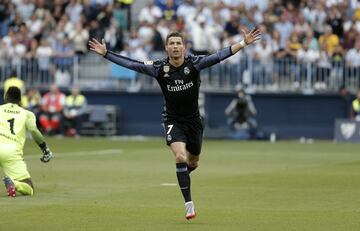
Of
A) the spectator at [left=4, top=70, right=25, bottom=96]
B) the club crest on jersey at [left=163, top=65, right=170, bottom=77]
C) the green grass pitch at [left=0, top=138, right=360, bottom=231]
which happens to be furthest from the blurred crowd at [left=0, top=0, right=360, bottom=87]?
the club crest on jersey at [left=163, top=65, right=170, bottom=77]

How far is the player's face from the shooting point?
13.7 metres

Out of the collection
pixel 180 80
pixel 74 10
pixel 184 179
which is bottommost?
pixel 184 179

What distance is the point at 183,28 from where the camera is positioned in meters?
36.0

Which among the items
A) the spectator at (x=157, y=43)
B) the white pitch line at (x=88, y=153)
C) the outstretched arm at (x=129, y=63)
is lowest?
the white pitch line at (x=88, y=153)

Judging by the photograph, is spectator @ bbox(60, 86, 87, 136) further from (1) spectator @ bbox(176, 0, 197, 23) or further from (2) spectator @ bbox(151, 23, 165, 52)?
(1) spectator @ bbox(176, 0, 197, 23)

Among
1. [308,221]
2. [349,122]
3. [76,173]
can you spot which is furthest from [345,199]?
[349,122]

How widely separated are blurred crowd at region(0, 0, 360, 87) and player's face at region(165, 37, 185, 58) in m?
19.8

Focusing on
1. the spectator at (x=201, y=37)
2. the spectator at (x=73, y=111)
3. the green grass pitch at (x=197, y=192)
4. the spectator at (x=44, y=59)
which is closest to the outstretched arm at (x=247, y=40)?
the green grass pitch at (x=197, y=192)

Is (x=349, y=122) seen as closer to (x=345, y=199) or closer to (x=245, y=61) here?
(x=245, y=61)

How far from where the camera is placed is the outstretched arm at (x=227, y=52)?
45.0 ft

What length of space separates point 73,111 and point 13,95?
784 inches

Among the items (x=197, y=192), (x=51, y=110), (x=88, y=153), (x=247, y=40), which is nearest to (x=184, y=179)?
(x=247, y=40)

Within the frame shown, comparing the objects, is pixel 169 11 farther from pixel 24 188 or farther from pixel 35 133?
pixel 24 188

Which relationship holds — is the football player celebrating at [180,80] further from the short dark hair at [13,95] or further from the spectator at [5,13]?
the spectator at [5,13]
